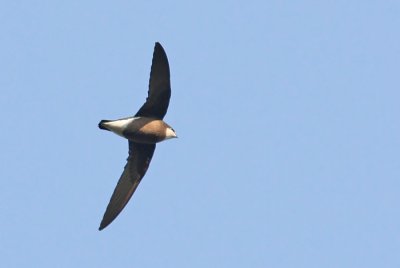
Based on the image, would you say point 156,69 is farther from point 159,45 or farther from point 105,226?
point 105,226

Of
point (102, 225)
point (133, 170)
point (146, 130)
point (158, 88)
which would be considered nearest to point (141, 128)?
point (146, 130)

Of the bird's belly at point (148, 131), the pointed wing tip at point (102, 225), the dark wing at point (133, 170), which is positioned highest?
the bird's belly at point (148, 131)

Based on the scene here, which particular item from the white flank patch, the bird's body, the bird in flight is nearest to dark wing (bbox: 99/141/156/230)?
the bird in flight

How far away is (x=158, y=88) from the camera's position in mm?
27375

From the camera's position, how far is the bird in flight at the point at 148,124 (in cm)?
2723

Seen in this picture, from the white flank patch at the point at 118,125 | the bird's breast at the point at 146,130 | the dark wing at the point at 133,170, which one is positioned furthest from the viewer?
the dark wing at the point at 133,170

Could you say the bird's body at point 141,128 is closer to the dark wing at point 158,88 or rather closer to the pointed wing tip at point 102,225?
→ the dark wing at point 158,88

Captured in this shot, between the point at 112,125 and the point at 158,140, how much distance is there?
3.72 ft

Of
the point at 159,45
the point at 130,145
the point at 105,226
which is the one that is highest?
the point at 159,45

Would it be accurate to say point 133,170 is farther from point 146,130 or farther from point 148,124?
point 148,124

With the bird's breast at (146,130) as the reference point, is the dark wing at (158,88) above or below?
above

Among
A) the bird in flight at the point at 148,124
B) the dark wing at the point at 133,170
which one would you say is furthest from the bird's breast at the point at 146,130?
the dark wing at the point at 133,170

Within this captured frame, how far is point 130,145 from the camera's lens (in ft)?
92.6

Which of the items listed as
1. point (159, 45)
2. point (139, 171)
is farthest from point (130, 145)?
point (159, 45)
